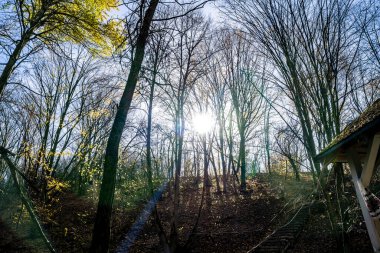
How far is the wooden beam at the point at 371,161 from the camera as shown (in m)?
4.18

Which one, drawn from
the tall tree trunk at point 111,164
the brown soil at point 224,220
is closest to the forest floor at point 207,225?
the brown soil at point 224,220

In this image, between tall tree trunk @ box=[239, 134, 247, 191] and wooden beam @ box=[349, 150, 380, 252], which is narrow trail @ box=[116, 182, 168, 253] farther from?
tall tree trunk @ box=[239, 134, 247, 191]

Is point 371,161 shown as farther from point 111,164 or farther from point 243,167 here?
point 243,167

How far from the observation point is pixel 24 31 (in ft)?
19.7

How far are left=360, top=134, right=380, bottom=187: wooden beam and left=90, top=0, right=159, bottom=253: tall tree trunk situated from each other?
4.30 meters

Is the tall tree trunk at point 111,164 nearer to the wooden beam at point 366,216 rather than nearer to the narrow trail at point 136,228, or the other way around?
the wooden beam at point 366,216

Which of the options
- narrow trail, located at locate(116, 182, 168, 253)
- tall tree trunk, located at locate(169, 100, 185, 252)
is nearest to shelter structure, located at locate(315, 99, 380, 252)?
tall tree trunk, located at locate(169, 100, 185, 252)

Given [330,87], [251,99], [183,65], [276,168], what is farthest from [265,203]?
[276,168]

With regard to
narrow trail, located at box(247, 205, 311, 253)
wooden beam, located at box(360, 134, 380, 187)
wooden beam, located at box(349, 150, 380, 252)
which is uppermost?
wooden beam, located at box(360, 134, 380, 187)

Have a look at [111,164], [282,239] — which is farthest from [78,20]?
[282,239]

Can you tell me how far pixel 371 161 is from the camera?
14.3ft

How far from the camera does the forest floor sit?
9.26m

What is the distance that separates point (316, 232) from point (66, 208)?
13.4 m

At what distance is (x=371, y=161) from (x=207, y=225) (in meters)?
9.59
